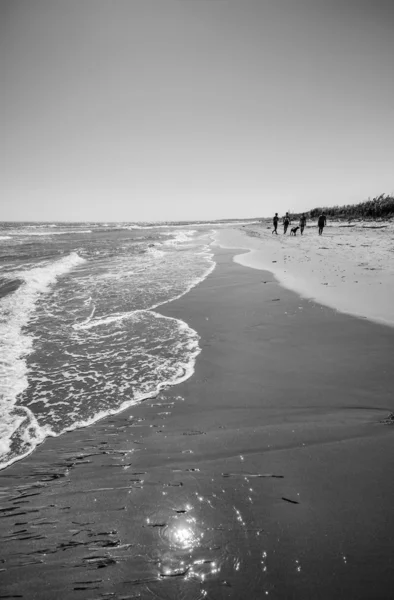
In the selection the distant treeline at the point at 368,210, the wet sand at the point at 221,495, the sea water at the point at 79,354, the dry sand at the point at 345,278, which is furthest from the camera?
the distant treeline at the point at 368,210

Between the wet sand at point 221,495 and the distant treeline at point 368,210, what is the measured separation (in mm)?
39706

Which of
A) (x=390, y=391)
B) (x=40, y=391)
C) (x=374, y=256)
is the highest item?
(x=374, y=256)

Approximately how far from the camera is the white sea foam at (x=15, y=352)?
3542 millimetres

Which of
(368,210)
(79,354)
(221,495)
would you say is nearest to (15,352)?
(79,354)

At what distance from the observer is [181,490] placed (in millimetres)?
2516

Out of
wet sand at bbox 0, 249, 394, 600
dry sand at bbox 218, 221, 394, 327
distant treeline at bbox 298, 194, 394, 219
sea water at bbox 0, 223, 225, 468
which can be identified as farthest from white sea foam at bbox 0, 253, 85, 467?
distant treeline at bbox 298, 194, 394, 219

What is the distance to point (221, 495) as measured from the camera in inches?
95.7

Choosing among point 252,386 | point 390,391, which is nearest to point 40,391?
point 252,386

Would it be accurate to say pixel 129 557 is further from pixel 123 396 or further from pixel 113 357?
pixel 113 357

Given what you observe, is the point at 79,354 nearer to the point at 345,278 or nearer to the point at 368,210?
the point at 345,278

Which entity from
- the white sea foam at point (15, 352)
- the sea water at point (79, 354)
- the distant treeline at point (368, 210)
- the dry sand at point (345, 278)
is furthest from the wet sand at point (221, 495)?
the distant treeline at point (368, 210)

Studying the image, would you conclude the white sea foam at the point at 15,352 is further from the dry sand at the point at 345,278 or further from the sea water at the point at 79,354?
the dry sand at the point at 345,278

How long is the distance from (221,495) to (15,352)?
4930 millimetres

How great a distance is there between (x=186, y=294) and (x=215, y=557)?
303 inches
